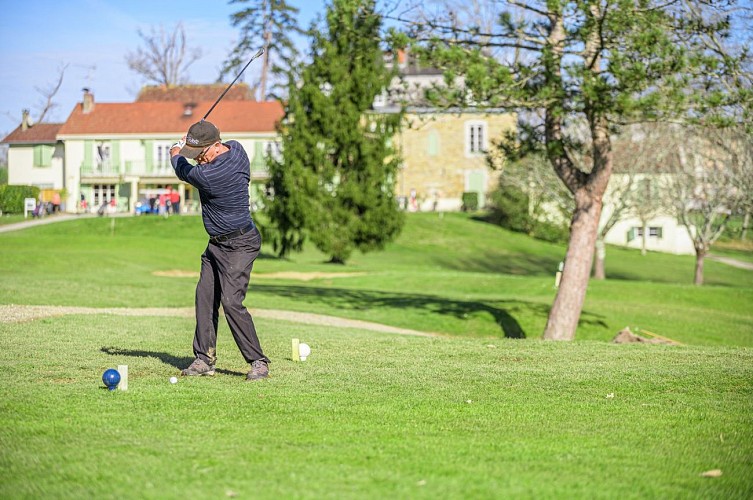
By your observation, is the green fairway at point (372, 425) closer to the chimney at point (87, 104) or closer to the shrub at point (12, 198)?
the shrub at point (12, 198)

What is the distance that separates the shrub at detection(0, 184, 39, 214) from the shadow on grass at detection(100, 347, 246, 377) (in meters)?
53.6

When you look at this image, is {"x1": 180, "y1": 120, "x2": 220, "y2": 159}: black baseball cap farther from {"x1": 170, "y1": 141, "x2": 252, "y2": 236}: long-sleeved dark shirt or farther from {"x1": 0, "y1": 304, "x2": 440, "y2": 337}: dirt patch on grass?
{"x1": 0, "y1": 304, "x2": 440, "y2": 337}: dirt patch on grass

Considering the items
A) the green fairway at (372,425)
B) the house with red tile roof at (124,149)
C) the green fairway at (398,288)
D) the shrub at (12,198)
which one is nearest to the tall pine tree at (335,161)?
the green fairway at (398,288)

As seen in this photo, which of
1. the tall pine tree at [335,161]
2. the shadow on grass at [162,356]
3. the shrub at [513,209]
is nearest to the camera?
the shadow on grass at [162,356]

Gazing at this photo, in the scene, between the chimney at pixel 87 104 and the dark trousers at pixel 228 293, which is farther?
the chimney at pixel 87 104

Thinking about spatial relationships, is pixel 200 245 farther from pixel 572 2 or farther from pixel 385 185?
pixel 572 2

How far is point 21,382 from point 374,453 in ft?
12.8

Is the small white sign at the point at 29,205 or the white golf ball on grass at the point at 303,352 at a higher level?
the small white sign at the point at 29,205

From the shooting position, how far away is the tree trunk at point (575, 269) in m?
19.0

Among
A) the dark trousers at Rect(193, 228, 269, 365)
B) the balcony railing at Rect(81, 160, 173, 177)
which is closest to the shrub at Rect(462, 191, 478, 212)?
the balcony railing at Rect(81, 160, 173, 177)

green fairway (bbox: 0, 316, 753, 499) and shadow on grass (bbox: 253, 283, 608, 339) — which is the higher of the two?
green fairway (bbox: 0, 316, 753, 499)

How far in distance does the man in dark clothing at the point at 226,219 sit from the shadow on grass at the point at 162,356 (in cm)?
65

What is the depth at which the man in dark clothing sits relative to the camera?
9211mm

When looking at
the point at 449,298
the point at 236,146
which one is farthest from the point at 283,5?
the point at 236,146
